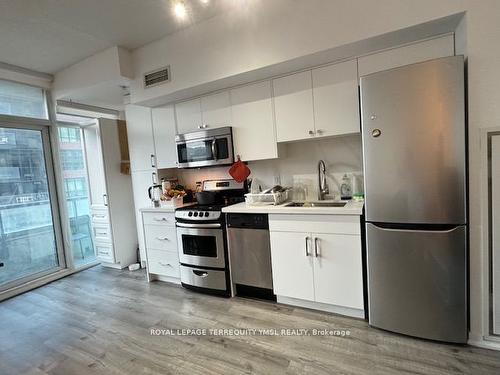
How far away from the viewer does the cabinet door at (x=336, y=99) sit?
2266 mm

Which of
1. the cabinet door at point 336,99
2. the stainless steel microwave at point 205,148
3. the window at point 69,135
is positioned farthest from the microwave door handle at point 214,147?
the window at point 69,135

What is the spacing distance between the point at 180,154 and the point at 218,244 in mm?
1251

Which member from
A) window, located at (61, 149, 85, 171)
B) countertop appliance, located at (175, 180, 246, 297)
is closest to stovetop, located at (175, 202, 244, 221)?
countertop appliance, located at (175, 180, 246, 297)

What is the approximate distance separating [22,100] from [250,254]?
3633 millimetres

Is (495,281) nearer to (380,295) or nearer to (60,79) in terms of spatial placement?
(380,295)

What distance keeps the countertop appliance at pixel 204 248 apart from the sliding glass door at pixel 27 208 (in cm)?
219

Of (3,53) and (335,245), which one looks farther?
(3,53)

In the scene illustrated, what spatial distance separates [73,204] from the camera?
4164mm

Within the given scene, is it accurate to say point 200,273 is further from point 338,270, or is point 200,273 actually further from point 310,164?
point 310,164

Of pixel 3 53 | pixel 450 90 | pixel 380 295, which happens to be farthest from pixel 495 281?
pixel 3 53

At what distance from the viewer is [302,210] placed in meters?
2.25

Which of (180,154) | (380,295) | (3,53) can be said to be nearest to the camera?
(380,295)

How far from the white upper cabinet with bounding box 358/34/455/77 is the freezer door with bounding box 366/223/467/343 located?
1.30m

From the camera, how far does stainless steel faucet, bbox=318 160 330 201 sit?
8.91 ft
